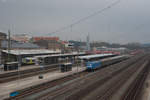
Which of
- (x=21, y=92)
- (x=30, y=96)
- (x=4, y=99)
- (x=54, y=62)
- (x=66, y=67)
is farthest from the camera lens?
(x=54, y=62)

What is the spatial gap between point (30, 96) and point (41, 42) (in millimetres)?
104559

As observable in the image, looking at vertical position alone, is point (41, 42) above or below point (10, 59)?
above

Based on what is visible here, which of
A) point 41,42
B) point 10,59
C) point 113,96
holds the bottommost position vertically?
point 113,96

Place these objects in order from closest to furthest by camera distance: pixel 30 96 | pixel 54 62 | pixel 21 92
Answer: pixel 30 96 < pixel 21 92 < pixel 54 62

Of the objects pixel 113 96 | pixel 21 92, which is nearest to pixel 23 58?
pixel 21 92

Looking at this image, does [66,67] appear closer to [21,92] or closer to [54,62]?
[54,62]

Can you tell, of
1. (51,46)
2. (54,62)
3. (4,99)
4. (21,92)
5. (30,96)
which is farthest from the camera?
(51,46)

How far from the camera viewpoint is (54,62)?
42.6 metres

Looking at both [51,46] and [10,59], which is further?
[51,46]

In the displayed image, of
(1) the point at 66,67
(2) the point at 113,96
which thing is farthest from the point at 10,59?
Answer: (2) the point at 113,96

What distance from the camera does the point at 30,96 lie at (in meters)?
16.4

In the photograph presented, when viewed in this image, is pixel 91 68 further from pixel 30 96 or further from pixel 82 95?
pixel 30 96

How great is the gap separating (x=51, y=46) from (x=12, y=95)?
98.2 m

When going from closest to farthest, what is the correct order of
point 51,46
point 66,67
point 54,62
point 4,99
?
1. point 4,99
2. point 66,67
3. point 54,62
4. point 51,46
